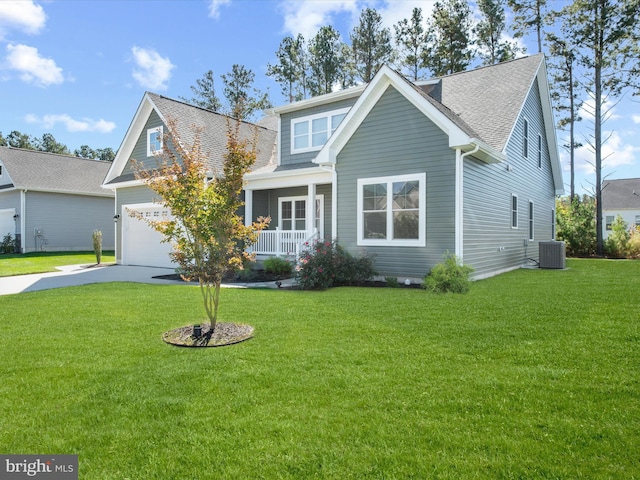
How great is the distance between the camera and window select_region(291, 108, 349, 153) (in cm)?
1346

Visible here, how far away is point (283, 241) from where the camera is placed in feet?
42.1

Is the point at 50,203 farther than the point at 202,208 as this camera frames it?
Yes

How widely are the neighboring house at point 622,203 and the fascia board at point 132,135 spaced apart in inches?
1607

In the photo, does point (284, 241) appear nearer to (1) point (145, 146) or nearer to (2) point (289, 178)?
(2) point (289, 178)

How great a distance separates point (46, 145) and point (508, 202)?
6806 centimetres

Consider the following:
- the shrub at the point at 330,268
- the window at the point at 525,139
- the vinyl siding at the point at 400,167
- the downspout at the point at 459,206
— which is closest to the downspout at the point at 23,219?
the shrub at the point at 330,268

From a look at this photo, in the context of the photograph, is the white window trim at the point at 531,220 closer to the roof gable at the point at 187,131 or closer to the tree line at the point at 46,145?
the roof gable at the point at 187,131

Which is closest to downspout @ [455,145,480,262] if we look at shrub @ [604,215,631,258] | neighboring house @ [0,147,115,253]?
shrub @ [604,215,631,258]

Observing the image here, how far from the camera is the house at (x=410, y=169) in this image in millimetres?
9773

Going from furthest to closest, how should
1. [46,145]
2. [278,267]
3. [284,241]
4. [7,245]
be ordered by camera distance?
[46,145] < [7,245] < [284,241] < [278,267]

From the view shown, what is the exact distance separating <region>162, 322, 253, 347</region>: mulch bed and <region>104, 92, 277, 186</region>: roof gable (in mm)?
9273

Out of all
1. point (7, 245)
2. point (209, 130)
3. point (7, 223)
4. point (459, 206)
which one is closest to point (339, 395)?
point (459, 206)

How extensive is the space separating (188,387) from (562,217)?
70.2 feet

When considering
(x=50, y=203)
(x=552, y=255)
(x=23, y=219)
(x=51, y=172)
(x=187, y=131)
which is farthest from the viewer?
(x=51, y=172)
